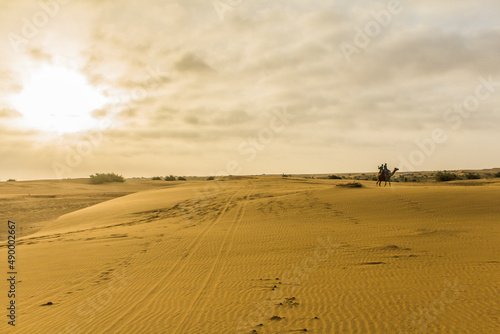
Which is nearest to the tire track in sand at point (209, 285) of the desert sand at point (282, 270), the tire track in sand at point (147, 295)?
the desert sand at point (282, 270)

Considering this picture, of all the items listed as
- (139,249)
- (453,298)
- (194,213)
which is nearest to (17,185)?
(194,213)

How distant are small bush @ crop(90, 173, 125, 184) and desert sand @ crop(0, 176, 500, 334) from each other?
3752 cm

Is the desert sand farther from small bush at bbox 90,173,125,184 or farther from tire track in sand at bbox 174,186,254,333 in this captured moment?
small bush at bbox 90,173,125,184

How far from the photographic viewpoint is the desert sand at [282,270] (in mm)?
5598

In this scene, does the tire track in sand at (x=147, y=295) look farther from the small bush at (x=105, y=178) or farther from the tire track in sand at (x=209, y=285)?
the small bush at (x=105, y=178)

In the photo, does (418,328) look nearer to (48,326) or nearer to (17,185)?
(48,326)

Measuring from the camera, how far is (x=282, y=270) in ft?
26.5

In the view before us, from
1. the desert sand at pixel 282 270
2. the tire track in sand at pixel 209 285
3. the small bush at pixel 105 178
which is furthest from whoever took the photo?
the small bush at pixel 105 178

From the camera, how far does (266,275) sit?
7805mm

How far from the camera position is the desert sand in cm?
560

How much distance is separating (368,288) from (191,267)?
4.32 m

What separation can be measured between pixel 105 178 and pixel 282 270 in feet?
162

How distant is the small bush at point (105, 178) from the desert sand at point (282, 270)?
37.5 m

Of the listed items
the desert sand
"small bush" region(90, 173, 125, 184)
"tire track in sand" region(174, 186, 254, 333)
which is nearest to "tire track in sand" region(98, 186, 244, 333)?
the desert sand
